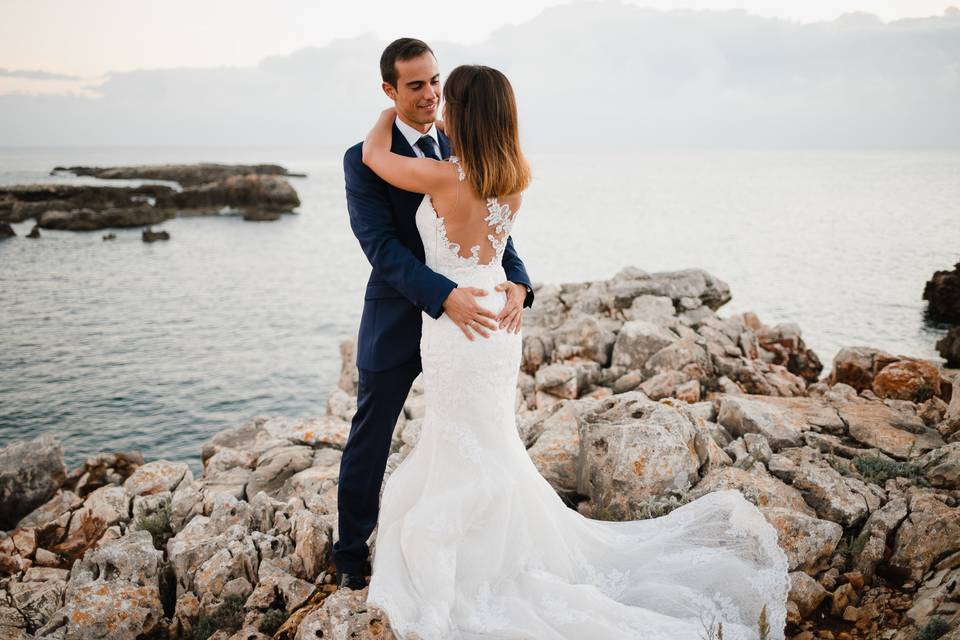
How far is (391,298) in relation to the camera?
10.3 feet

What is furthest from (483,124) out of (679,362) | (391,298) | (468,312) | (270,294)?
(270,294)

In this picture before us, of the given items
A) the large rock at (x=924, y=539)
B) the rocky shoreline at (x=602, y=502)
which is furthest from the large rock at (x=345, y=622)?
the large rock at (x=924, y=539)

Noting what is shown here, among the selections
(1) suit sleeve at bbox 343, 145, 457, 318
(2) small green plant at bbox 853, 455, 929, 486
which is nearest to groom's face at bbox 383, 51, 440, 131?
(1) suit sleeve at bbox 343, 145, 457, 318

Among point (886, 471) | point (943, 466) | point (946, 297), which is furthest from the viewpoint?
point (946, 297)

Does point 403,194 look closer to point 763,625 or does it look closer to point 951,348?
point 763,625

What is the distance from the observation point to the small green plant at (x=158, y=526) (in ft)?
15.8

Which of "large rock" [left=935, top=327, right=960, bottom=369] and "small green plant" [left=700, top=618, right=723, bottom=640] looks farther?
"large rock" [left=935, top=327, right=960, bottom=369]

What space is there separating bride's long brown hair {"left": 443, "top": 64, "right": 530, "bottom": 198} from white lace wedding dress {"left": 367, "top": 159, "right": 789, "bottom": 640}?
19 centimetres

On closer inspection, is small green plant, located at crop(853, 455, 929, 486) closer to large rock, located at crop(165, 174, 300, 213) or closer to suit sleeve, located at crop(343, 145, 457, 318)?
suit sleeve, located at crop(343, 145, 457, 318)

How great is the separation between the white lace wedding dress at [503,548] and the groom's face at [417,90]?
0.44 meters

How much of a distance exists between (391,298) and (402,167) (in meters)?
0.70

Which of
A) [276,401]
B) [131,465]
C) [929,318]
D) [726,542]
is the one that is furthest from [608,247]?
[726,542]

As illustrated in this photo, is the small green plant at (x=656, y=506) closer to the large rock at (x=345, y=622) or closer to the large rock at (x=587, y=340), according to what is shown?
the large rock at (x=345, y=622)

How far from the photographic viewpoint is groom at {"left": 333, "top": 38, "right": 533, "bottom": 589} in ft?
9.52
